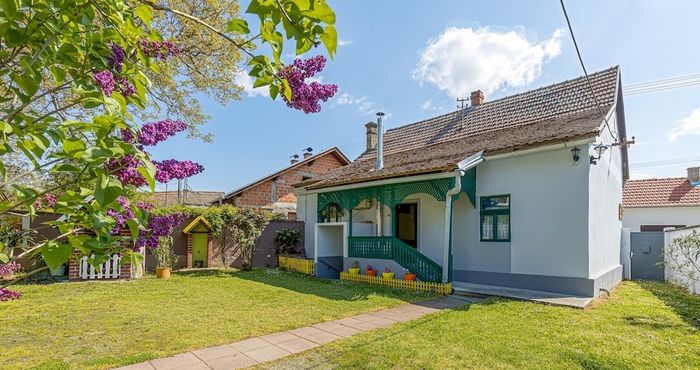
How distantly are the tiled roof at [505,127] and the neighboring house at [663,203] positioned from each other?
9.79 metres

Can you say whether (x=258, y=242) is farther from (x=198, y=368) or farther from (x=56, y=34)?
(x=56, y=34)

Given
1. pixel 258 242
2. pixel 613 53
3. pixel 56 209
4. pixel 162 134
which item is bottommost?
pixel 258 242

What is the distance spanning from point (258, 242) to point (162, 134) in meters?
13.7

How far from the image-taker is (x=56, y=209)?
4.85 feet

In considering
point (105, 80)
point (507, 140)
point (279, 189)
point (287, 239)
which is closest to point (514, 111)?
point (507, 140)

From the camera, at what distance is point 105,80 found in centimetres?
193

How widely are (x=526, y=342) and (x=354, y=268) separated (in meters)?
7.11

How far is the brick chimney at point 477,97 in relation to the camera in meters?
16.4

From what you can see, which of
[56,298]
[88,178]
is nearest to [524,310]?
[88,178]

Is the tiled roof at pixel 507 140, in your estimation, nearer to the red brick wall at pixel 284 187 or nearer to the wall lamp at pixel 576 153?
the wall lamp at pixel 576 153

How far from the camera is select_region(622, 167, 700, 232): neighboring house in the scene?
683 inches

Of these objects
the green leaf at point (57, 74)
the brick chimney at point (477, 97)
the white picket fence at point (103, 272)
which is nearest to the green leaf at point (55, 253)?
the green leaf at point (57, 74)

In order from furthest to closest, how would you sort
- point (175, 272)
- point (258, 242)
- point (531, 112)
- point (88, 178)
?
point (258, 242), point (175, 272), point (531, 112), point (88, 178)

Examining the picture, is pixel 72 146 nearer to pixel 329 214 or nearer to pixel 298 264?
pixel 298 264
